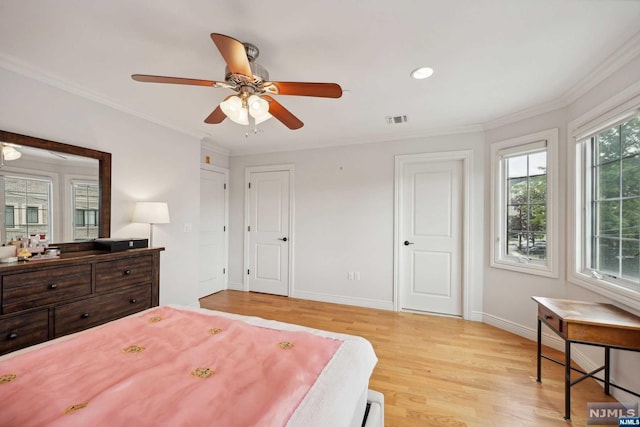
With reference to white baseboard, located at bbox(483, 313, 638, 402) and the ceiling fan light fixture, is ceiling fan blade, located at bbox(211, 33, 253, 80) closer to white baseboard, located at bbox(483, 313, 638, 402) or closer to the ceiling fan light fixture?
the ceiling fan light fixture

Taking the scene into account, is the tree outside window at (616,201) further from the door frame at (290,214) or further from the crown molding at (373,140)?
the door frame at (290,214)

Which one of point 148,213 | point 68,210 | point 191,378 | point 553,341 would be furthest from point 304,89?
point 553,341

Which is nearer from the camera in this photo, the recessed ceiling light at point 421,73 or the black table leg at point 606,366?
the black table leg at point 606,366

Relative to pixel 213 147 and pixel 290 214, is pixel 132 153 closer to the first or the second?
pixel 213 147

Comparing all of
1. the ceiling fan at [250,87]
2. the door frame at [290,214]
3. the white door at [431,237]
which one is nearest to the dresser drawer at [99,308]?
the ceiling fan at [250,87]

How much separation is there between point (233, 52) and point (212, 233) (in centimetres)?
350

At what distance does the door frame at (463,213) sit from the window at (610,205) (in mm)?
1039

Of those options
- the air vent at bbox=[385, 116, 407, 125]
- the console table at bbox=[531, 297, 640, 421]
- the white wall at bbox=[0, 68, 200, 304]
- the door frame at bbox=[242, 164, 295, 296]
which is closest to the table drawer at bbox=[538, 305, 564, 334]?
the console table at bbox=[531, 297, 640, 421]

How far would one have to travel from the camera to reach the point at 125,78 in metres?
2.23

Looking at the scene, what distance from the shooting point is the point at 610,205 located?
6.79ft

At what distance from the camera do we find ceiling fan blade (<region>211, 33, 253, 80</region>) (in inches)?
48.0

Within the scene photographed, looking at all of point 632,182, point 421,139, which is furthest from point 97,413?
point 421,139

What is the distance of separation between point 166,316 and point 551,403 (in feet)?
8.80

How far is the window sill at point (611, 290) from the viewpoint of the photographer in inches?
68.5
